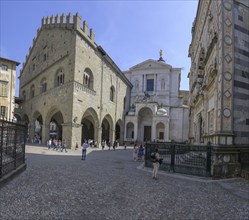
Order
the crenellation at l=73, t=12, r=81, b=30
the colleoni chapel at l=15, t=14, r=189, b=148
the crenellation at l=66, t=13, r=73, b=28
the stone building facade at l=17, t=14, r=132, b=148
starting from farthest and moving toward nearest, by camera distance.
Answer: the crenellation at l=66, t=13, r=73, b=28 → the crenellation at l=73, t=12, r=81, b=30 → the colleoni chapel at l=15, t=14, r=189, b=148 → the stone building facade at l=17, t=14, r=132, b=148

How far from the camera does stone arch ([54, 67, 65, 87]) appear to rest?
26.6 meters

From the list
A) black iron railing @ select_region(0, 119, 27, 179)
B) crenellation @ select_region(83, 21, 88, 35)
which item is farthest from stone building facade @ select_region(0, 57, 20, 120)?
black iron railing @ select_region(0, 119, 27, 179)

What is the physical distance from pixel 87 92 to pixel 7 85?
13042 millimetres

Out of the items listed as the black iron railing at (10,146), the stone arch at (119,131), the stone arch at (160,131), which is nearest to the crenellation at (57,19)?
the stone arch at (119,131)

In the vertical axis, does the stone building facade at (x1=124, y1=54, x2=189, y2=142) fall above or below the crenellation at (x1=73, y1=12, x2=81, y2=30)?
below

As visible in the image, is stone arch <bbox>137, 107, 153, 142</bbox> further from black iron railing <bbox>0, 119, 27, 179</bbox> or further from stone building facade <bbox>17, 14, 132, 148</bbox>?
black iron railing <bbox>0, 119, 27, 179</bbox>

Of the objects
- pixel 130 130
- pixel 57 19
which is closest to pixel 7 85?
pixel 57 19

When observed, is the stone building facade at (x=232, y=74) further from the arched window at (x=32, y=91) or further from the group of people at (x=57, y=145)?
the arched window at (x=32, y=91)

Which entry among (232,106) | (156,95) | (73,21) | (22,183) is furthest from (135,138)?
(22,183)

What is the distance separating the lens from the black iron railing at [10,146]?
23.9 ft

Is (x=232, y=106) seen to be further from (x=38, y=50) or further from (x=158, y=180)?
(x=38, y=50)

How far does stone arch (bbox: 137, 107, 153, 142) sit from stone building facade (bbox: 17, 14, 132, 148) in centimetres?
Answer: 385

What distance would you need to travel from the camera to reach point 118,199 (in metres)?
6.05

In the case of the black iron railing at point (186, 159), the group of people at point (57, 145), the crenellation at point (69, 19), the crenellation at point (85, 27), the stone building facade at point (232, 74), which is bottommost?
the group of people at point (57, 145)
